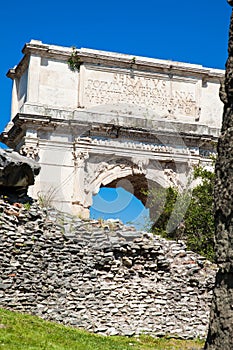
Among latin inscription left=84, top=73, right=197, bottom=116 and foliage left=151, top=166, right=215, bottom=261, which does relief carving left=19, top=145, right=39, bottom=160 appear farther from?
foliage left=151, top=166, right=215, bottom=261

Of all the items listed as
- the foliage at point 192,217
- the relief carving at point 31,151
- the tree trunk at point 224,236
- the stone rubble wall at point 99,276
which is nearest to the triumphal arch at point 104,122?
the relief carving at point 31,151

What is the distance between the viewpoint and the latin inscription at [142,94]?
2414 cm

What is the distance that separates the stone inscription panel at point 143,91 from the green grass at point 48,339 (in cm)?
1431

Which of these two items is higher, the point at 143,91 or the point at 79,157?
the point at 143,91

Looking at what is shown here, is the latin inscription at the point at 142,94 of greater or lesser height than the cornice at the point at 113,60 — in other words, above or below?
below

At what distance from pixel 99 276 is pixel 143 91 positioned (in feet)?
46.7

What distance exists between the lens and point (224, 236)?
345 centimetres

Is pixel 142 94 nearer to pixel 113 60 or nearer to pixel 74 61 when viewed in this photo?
pixel 113 60

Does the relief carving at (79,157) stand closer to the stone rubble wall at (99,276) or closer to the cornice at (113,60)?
the cornice at (113,60)

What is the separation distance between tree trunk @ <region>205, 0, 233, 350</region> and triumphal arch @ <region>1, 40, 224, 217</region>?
1905 centimetres

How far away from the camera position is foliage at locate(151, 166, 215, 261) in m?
19.1

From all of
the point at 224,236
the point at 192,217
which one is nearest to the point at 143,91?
the point at 192,217

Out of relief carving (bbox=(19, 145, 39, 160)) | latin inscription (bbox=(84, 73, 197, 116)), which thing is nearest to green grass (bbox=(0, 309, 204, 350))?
relief carving (bbox=(19, 145, 39, 160))

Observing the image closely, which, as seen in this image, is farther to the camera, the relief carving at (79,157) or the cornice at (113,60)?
the cornice at (113,60)
